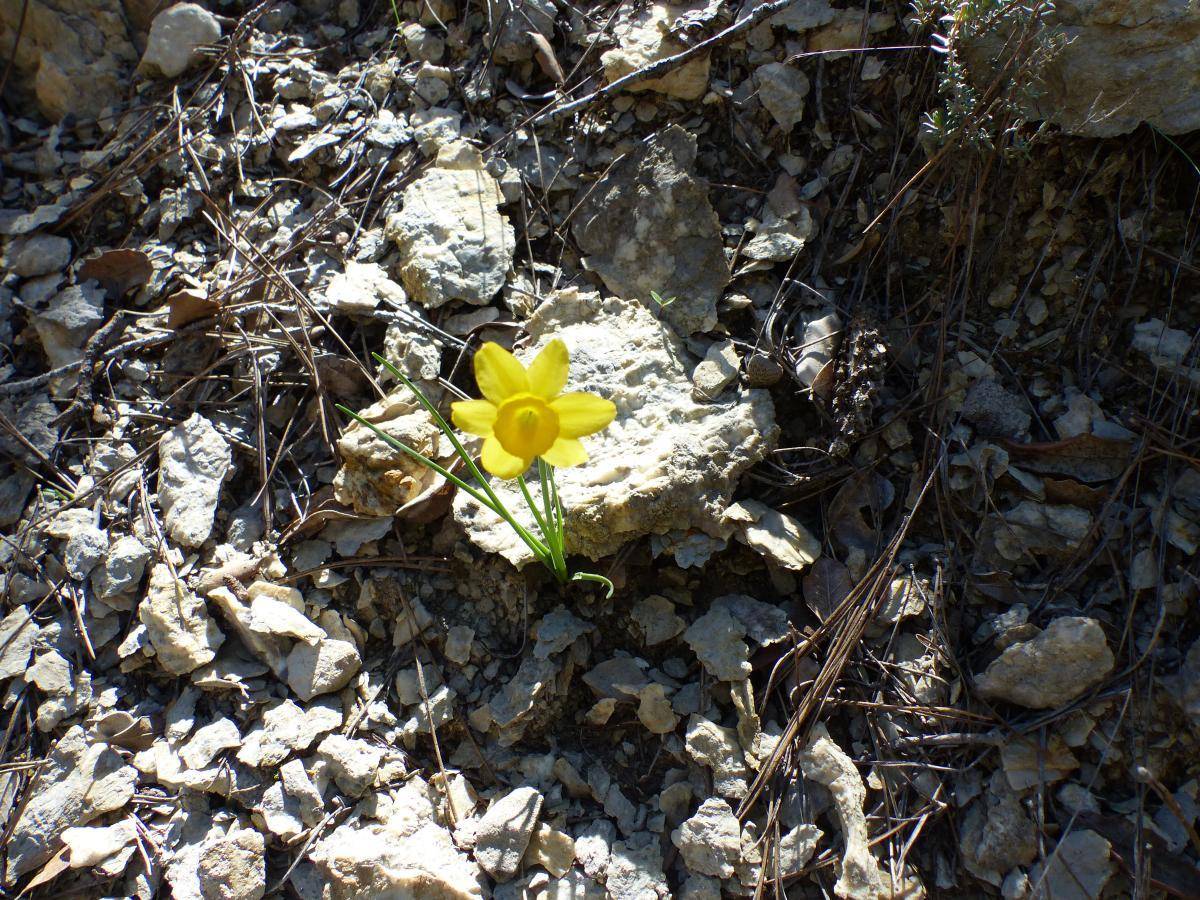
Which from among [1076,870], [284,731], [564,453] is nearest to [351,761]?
[284,731]

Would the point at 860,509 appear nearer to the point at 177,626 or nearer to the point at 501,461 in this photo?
the point at 501,461

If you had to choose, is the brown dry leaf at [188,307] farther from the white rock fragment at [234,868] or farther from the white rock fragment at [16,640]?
the white rock fragment at [234,868]

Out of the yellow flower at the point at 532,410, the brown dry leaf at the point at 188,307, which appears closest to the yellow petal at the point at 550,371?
the yellow flower at the point at 532,410

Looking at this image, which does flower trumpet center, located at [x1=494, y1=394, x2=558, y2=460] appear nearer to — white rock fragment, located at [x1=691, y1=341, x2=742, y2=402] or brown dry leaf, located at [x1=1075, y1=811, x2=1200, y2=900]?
white rock fragment, located at [x1=691, y1=341, x2=742, y2=402]

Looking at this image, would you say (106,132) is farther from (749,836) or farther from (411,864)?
(749,836)

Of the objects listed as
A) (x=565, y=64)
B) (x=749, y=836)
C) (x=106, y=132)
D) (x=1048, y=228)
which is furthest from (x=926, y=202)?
(x=106, y=132)

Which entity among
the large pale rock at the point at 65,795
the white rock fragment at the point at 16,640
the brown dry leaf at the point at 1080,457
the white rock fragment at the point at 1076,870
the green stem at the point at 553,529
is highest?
the green stem at the point at 553,529
